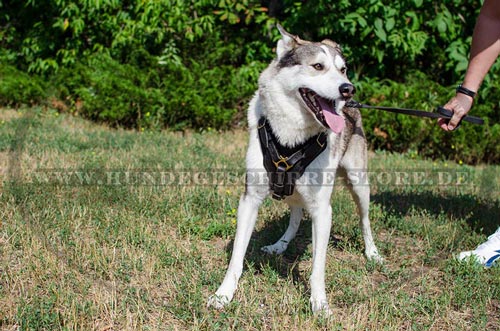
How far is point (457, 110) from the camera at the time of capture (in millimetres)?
3980

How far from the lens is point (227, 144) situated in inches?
299

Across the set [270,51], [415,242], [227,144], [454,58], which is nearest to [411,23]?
[454,58]

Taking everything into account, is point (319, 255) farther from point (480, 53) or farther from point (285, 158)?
point (480, 53)

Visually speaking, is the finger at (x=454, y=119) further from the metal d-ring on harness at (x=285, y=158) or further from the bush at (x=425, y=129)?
the bush at (x=425, y=129)

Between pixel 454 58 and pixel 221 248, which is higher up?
pixel 454 58

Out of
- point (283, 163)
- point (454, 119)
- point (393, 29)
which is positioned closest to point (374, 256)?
point (454, 119)

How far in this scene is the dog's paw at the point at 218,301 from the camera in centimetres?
323

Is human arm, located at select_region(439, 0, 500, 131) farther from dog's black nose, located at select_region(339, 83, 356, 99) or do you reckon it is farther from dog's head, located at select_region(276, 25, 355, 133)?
dog's black nose, located at select_region(339, 83, 356, 99)

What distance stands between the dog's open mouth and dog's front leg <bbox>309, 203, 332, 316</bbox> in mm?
521

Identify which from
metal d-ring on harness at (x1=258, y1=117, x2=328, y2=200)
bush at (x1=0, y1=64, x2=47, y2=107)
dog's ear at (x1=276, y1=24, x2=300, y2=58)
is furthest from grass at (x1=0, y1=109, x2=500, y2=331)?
bush at (x1=0, y1=64, x2=47, y2=107)

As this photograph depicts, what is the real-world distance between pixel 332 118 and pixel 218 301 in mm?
1339

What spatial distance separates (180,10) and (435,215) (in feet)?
18.3

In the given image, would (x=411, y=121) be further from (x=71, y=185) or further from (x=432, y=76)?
(x=71, y=185)

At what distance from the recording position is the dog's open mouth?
3229mm
